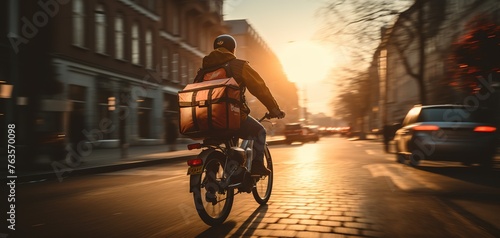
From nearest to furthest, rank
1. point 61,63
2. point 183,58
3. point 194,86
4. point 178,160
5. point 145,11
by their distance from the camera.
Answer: point 194,86 → point 178,160 → point 61,63 → point 145,11 → point 183,58

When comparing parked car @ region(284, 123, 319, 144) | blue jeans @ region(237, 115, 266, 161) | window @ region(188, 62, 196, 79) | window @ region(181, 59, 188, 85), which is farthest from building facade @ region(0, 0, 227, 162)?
parked car @ region(284, 123, 319, 144)

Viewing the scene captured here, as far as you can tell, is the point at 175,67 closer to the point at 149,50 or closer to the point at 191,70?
the point at 191,70

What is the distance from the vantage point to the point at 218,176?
14.4ft

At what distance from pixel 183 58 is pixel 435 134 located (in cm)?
2505

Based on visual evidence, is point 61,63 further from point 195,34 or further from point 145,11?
point 195,34

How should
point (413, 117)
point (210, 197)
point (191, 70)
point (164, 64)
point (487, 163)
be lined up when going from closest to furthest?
point (210, 197), point (487, 163), point (413, 117), point (164, 64), point (191, 70)

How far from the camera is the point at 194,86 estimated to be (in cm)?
434

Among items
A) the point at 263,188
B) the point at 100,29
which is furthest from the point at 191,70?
the point at 263,188

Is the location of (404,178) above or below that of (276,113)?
below

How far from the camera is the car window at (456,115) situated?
383 inches

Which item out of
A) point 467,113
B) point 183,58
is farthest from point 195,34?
point 467,113

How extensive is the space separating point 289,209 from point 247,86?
1.50m

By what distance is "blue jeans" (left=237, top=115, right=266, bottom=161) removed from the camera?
483 centimetres

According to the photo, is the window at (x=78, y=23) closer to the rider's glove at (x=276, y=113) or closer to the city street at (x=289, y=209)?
the city street at (x=289, y=209)
